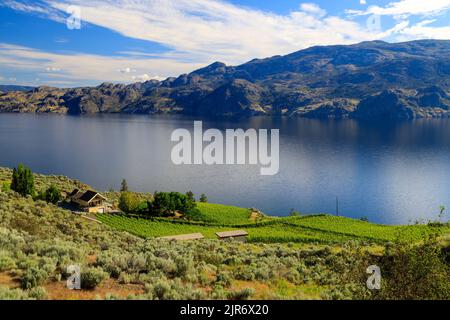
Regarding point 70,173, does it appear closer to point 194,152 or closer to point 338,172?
point 194,152

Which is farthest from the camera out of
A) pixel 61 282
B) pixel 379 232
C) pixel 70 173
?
pixel 70 173

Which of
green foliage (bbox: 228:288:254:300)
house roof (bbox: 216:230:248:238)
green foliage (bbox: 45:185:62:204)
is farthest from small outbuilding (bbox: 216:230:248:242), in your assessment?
green foliage (bbox: 228:288:254:300)

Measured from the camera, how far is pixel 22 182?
213 ft

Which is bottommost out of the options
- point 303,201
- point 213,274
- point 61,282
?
point 303,201

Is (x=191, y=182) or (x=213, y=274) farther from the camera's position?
(x=191, y=182)

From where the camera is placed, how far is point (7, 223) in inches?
1032

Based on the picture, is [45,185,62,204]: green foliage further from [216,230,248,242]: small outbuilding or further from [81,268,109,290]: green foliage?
[81,268,109,290]: green foliage

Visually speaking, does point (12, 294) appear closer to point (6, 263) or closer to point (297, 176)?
point (6, 263)

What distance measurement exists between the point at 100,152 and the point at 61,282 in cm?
16768

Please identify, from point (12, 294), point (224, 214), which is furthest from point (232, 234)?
point (12, 294)

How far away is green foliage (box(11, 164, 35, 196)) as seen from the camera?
210 ft

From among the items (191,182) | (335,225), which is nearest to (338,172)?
(191,182)

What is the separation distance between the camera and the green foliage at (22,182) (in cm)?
6406

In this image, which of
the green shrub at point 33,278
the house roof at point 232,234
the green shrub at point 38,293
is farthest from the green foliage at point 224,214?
the green shrub at point 38,293
